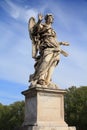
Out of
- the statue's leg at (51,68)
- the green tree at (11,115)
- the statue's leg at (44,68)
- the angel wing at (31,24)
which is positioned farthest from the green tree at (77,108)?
the statue's leg at (44,68)

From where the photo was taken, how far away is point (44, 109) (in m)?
16.5

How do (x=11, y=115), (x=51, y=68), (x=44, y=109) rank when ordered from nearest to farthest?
(x=44, y=109)
(x=51, y=68)
(x=11, y=115)

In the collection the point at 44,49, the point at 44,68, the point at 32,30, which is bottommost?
the point at 44,68

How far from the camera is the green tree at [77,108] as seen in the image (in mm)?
58062

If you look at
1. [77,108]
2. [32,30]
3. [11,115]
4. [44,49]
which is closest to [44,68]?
[44,49]

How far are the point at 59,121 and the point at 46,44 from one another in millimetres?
3912

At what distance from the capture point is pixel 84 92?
6025 centimetres

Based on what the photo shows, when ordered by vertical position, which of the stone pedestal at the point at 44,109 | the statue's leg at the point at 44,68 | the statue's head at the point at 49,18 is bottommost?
the stone pedestal at the point at 44,109

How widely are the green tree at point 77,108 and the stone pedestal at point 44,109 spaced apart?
40.8 metres

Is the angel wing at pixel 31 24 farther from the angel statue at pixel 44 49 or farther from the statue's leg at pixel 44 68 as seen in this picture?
the statue's leg at pixel 44 68

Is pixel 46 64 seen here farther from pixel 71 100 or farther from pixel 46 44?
pixel 71 100

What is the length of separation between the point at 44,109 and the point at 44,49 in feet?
10.3

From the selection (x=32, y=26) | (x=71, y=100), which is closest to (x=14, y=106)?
(x=71, y=100)

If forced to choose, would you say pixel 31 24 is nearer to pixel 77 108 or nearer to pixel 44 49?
pixel 44 49
